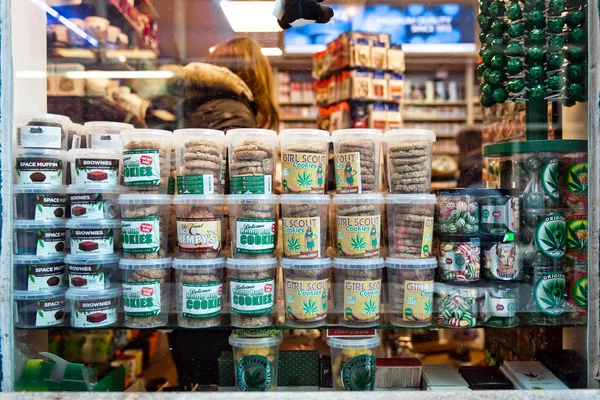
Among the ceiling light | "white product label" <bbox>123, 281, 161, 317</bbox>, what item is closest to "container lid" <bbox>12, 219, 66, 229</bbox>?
"white product label" <bbox>123, 281, 161, 317</bbox>

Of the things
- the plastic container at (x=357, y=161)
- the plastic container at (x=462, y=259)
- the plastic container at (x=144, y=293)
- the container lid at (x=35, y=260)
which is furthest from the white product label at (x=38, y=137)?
the plastic container at (x=462, y=259)

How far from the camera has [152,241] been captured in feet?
5.08

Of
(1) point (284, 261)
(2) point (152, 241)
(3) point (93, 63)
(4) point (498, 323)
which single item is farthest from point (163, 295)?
(3) point (93, 63)

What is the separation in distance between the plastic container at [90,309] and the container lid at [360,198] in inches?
Answer: 32.5

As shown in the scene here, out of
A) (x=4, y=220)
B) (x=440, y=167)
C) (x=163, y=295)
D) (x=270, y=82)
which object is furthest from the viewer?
(x=440, y=167)

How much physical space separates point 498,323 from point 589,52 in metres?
0.90

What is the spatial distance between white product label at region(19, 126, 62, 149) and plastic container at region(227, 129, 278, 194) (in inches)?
23.4

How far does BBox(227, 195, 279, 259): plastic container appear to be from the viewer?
59.9 inches

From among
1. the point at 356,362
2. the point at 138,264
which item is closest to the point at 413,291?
the point at 356,362

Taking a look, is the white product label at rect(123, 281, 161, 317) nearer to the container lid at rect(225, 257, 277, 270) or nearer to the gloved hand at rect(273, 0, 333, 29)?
the container lid at rect(225, 257, 277, 270)

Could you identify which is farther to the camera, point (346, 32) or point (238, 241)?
point (346, 32)

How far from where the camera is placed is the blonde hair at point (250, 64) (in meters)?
2.68

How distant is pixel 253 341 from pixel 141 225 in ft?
1.73

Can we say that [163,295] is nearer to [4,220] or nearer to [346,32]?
[4,220]
